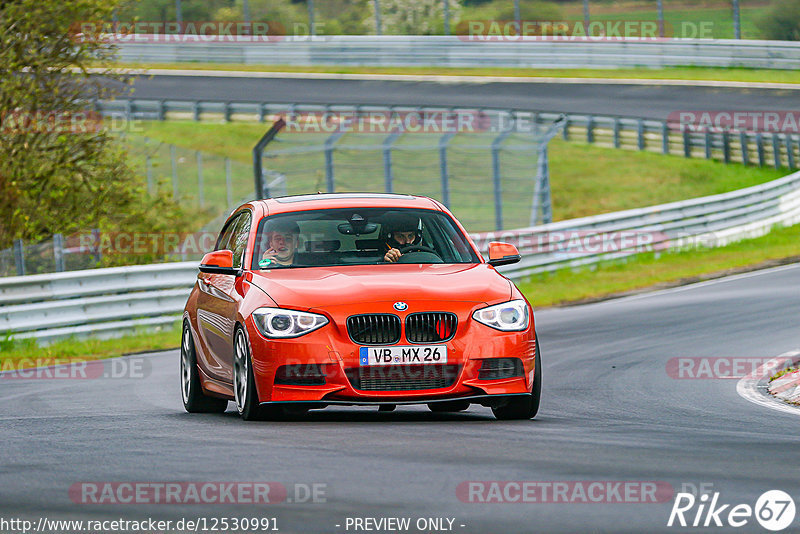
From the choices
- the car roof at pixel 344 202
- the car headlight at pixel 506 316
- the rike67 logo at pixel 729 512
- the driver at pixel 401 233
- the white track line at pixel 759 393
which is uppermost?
the car roof at pixel 344 202

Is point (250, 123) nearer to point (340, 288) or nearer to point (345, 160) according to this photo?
point (345, 160)

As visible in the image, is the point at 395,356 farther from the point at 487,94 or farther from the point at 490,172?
the point at 487,94

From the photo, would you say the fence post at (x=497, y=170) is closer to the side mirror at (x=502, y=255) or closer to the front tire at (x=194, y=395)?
the front tire at (x=194, y=395)

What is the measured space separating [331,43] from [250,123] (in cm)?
999

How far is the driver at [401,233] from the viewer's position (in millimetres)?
9684

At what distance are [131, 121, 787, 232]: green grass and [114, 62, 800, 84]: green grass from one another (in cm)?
391

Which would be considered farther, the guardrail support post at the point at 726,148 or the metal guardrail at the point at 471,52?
the metal guardrail at the point at 471,52

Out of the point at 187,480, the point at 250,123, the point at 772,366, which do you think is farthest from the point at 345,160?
the point at 250,123

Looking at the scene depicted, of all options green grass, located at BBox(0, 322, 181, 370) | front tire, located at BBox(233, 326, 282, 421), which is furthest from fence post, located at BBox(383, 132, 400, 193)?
front tire, located at BBox(233, 326, 282, 421)

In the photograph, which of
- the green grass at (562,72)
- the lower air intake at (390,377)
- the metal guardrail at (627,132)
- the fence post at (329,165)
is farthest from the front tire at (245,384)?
the green grass at (562,72)

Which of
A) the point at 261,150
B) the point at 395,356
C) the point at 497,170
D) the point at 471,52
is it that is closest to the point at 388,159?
the point at 497,170

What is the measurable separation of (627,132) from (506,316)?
33.8 m

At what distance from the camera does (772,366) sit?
A: 1285 cm

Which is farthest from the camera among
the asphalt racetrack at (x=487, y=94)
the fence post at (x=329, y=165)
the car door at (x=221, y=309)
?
the asphalt racetrack at (x=487, y=94)
